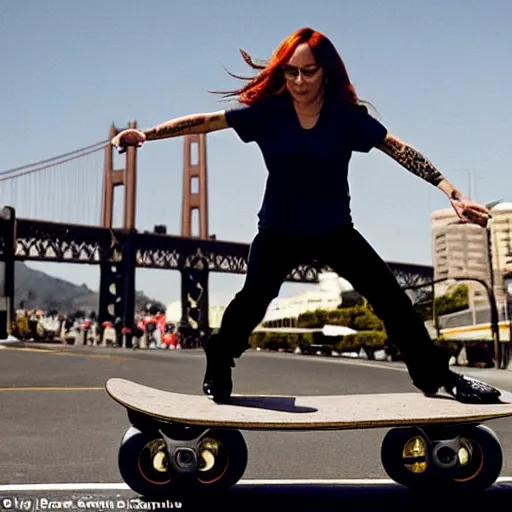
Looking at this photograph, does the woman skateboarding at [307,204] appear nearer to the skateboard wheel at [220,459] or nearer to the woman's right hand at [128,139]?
the woman's right hand at [128,139]

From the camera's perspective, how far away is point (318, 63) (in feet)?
13.9

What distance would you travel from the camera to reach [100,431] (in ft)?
23.9

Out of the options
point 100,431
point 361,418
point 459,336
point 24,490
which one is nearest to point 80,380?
point 100,431

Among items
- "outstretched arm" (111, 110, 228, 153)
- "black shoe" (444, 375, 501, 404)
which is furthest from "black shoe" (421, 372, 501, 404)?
"outstretched arm" (111, 110, 228, 153)

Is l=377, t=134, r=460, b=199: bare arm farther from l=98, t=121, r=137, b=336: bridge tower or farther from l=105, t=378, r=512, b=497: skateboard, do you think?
l=98, t=121, r=137, b=336: bridge tower

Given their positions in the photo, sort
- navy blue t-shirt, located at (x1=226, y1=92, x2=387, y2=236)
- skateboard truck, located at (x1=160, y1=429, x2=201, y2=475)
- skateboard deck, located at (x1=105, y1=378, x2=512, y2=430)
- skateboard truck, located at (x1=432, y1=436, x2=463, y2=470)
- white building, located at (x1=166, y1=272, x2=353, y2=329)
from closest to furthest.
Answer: skateboard deck, located at (x1=105, y1=378, x2=512, y2=430), skateboard truck, located at (x1=160, y1=429, x2=201, y2=475), skateboard truck, located at (x1=432, y1=436, x2=463, y2=470), navy blue t-shirt, located at (x1=226, y1=92, x2=387, y2=236), white building, located at (x1=166, y1=272, x2=353, y2=329)

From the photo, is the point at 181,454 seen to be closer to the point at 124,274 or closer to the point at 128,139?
the point at 128,139

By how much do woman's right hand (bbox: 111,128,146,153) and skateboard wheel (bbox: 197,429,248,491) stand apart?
156 cm

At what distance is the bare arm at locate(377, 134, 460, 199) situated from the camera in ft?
14.4

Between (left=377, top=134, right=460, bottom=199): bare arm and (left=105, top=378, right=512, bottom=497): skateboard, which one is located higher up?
(left=377, top=134, right=460, bottom=199): bare arm

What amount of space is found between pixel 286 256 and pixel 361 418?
3.10 feet

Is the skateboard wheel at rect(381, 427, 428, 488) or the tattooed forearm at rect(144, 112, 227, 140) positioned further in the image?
the tattooed forearm at rect(144, 112, 227, 140)

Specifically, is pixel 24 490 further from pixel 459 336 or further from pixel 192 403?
pixel 459 336

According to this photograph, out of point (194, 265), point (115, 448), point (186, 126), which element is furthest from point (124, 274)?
point (186, 126)
